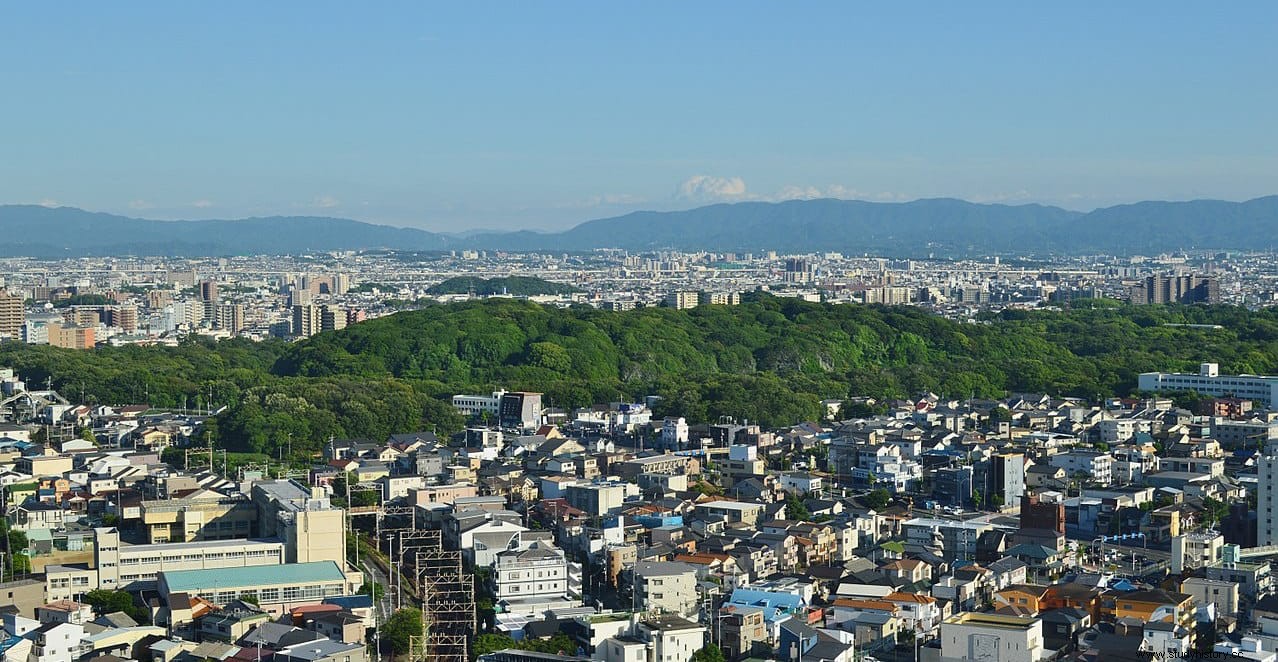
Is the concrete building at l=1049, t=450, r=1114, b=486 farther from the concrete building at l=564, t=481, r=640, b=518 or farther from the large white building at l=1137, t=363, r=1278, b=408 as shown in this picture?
the large white building at l=1137, t=363, r=1278, b=408

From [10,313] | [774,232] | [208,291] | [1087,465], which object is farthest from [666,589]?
[774,232]

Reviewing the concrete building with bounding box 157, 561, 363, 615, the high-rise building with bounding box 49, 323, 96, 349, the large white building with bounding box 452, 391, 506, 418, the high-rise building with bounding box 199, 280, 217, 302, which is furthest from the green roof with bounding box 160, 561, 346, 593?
the high-rise building with bounding box 199, 280, 217, 302

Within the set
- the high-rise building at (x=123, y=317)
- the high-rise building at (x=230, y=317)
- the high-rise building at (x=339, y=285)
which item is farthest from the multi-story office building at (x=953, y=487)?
the high-rise building at (x=339, y=285)

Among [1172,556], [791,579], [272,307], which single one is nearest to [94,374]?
[791,579]

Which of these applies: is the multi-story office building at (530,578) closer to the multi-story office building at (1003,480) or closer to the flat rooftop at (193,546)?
the flat rooftop at (193,546)

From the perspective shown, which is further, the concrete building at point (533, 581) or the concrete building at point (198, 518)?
the concrete building at point (198, 518)

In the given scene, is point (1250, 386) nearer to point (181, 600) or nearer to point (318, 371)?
point (318, 371)
